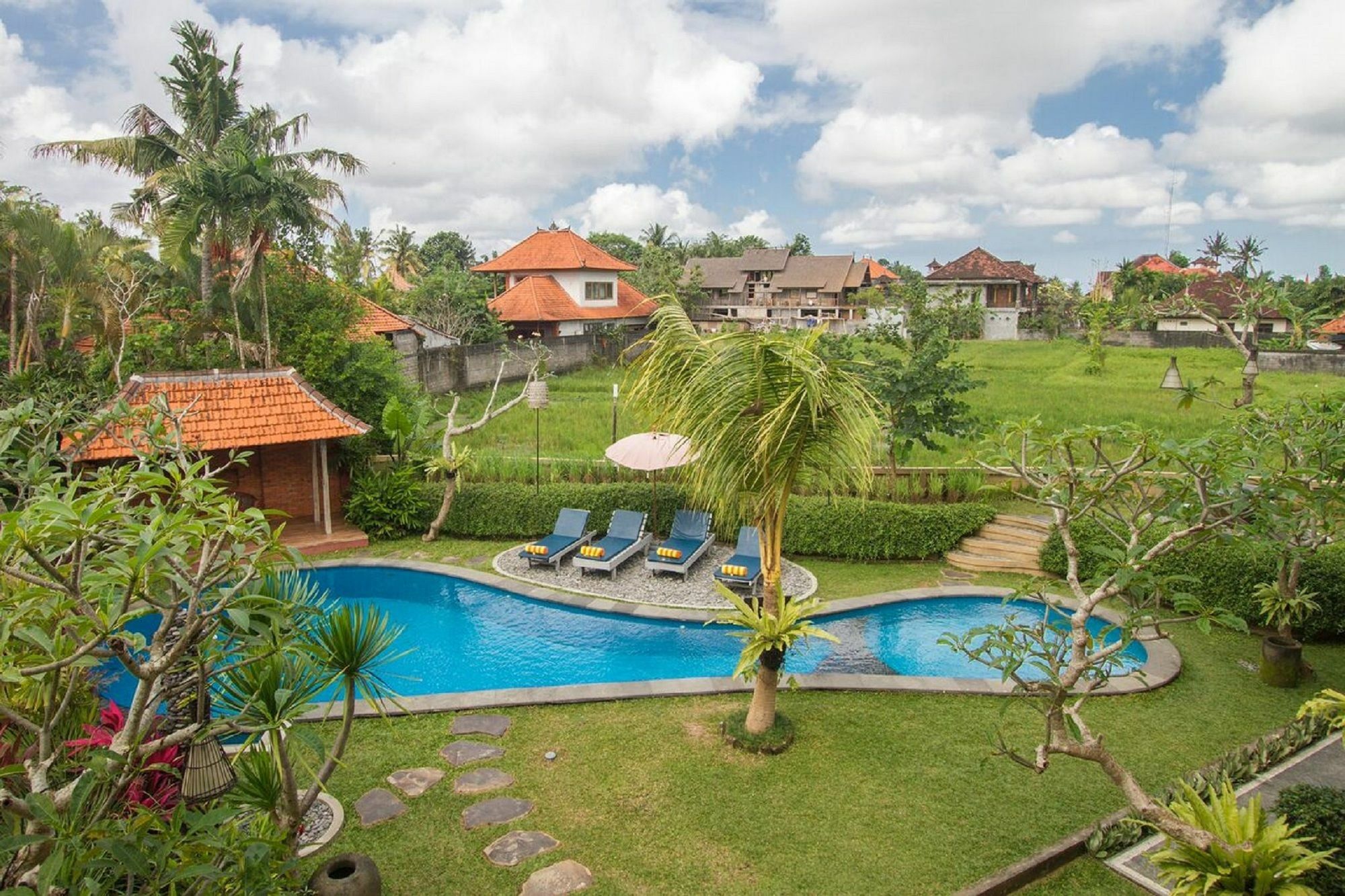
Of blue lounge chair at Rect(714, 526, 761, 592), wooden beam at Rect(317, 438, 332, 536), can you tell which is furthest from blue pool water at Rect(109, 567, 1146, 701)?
wooden beam at Rect(317, 438, 332, 536)

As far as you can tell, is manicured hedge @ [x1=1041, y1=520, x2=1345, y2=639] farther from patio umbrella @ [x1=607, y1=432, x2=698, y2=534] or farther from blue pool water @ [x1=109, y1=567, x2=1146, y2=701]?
patio umbrella @ [x1=607, y1=432, x2=698, y2=534]

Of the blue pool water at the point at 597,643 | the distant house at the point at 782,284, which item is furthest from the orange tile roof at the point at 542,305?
the blue pool water at the point at 597,643

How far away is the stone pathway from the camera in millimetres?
5758

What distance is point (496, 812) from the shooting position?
6516 millimetres

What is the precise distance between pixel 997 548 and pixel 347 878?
10845 millimetres

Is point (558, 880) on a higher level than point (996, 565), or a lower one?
lower

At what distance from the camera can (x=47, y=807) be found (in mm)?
3188

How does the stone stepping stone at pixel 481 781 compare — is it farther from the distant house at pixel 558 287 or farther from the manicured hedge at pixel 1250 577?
the distant house at pixel 558 287

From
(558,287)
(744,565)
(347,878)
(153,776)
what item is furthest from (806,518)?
(558,287)

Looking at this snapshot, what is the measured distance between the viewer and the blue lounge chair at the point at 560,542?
42.4ft

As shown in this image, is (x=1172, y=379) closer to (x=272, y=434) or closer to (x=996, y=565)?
(x=996, y=565)

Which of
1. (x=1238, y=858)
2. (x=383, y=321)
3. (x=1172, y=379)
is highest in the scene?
(x=383, y=321)

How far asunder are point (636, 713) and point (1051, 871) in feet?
12.7

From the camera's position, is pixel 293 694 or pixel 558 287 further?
pixel 558 287
